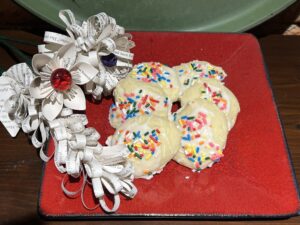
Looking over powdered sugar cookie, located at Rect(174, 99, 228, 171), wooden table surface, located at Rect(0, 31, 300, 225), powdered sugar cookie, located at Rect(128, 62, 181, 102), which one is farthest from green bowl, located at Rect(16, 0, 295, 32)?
powdered sugar cookie, located at Rect(174, 99, 228, 171)

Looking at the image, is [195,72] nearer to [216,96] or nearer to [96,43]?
[216,96]

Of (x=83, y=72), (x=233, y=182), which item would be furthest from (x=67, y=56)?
(x=233, y=182)

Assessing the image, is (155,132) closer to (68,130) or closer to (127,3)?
(68,130)

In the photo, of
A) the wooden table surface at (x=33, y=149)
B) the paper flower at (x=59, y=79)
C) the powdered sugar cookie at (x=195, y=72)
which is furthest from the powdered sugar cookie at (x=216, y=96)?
the paper flower at (x=59, y=79)

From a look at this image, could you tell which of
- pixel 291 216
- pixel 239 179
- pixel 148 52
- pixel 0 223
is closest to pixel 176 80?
pixel 148 52

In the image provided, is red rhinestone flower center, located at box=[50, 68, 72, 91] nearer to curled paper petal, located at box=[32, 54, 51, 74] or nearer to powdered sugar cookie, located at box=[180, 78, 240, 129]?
curled paper petal, located at box=[32, 54, 51, 74]

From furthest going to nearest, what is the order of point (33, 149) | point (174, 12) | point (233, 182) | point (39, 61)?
point (174, 12) → point (33, 149) → point (233, 182) → point (39, 61)
